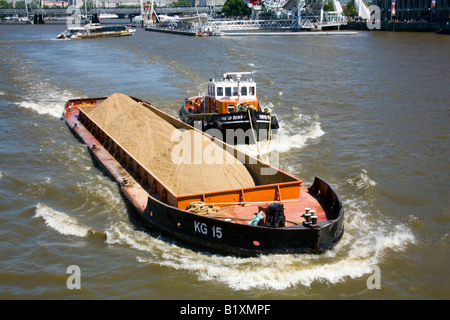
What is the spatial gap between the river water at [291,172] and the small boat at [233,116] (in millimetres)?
1192

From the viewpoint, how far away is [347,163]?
67.0 feet

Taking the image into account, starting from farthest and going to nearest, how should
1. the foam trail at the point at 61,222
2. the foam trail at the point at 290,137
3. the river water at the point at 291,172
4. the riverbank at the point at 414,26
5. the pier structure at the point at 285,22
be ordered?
1. the pier structure at the point at 285,22
2. the riverbank at the point at 414,26
3. the foam trail at the point at 290,137
4. the foam trail at the point at 61,222
5. the river water at the point at 291,172

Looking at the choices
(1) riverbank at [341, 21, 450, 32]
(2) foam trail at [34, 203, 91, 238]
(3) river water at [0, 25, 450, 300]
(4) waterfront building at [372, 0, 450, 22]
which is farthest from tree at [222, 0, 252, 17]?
(2) foam trail at [34, 203, 91, 238]

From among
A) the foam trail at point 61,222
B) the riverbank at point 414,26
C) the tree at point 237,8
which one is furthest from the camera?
the tree at point 237,8

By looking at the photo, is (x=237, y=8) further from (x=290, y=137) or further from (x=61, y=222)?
(x=61, y=222)

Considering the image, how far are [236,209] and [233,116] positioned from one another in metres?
10.0

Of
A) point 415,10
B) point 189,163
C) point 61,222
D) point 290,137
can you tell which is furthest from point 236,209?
point 415,10

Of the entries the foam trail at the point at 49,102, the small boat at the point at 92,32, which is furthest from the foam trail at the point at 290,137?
the small boat at the point at 92,32

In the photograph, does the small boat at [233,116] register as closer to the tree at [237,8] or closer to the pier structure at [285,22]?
the pier structure at [285,22]

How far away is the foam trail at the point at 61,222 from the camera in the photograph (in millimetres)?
14195

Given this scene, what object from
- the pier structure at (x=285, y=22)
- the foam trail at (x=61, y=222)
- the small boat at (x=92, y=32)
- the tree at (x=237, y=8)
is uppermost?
the tree at (x=237, y=8)

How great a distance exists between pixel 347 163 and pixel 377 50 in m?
44.2
